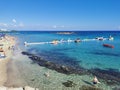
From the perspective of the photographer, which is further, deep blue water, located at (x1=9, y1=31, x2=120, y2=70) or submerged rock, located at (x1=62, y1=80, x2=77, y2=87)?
deep blue water, located at (x1=9, y1=31, x2=120, y2=70)

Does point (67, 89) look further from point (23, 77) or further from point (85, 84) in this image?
point (23, 77)

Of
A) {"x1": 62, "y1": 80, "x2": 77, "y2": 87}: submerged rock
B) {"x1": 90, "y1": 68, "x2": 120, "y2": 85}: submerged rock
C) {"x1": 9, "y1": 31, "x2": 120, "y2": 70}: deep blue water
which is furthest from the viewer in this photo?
{"x1": 9, "y1": 31, "x2": 120, "y2": 70}: deep blue water

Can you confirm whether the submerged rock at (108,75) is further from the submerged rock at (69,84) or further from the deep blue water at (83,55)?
the submerged rock at (69,84)

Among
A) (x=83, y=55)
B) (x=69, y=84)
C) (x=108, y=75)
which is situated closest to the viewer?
(x=69, y=84)

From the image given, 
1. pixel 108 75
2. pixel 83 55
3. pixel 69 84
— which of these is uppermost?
pixel 69 84

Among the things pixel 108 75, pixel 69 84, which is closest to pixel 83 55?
pixel 108 75

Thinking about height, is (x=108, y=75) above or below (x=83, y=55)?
above

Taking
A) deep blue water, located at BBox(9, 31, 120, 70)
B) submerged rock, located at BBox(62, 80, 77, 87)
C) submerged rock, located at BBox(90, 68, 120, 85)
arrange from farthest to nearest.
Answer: deep blue water, located at BBox(9, 31, 120, 70) → submerged rock, located at BBox(90, 68, 120, 85) → submerged rock, located at BBox(62, 80, 77, 87)

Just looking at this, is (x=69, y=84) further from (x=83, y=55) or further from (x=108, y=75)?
(x=83, y=55)

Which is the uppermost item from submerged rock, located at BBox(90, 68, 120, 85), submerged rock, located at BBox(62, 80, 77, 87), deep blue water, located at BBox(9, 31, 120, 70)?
submerged rock, located at BBox(62, 80, 77, 87)

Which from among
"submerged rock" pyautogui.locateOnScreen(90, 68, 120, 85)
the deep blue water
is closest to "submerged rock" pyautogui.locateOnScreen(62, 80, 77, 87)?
"submerged rock" pyautogui.locateOnScreen(90, 68, 120, 85)

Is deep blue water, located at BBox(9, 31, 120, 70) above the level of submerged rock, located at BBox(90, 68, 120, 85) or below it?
below

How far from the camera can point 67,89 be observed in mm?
18922

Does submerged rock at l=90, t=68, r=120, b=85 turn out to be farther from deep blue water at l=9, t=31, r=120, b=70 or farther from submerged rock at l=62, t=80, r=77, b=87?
submerged rock at l=62, t=80, r=77, b=87
